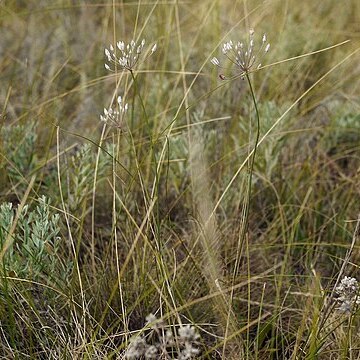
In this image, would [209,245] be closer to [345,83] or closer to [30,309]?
[30,309]

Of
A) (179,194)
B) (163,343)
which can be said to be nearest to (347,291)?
(163,343)

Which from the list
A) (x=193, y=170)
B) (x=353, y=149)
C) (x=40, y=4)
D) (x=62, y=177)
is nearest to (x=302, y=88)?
(x=353, y=149)

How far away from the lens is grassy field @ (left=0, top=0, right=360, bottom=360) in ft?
5.43

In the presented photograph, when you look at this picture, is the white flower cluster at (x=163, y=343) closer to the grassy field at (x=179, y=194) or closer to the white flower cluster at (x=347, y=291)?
the grassy field at (x=179, y=194)

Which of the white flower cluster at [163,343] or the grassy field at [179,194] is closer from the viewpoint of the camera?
the white flower cluster at [163,343]

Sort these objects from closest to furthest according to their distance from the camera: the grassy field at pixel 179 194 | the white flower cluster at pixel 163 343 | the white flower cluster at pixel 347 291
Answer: the white flower cluster at pixel 163 343 → the white flower cluster at pixel 347 291 → the grassy field at pixel 179 194

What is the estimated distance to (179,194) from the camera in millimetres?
2262

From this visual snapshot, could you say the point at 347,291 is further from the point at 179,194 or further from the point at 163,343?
the point at 179,194

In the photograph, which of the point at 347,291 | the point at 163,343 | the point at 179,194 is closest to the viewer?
the point at 163,343

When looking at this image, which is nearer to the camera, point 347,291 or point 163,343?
point 163,343

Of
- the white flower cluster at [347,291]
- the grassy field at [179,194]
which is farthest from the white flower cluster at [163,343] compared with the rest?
the white flower cluster at [347,291]

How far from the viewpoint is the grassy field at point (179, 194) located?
65.2 inches

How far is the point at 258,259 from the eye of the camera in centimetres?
207

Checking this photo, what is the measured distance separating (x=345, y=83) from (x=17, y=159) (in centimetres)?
138
